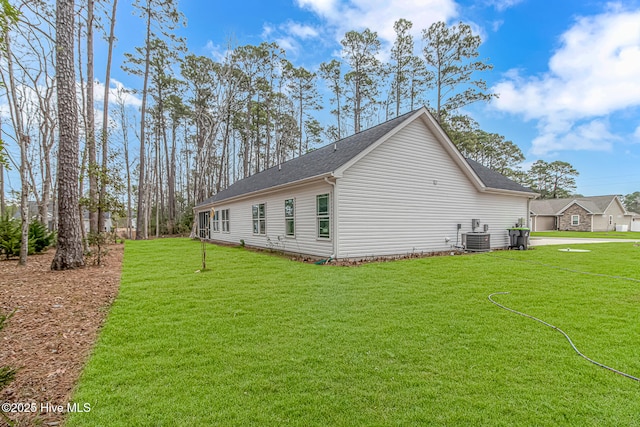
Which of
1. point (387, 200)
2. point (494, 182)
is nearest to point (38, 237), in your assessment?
point (387, 200)

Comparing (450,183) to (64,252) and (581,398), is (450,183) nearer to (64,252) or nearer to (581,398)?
(581,398)

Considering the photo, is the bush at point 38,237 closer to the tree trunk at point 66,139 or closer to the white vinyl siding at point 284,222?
the tree trunk at point 66,139

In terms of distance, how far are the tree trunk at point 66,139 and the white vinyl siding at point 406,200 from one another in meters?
6.78

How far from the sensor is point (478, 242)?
10875 millimetres

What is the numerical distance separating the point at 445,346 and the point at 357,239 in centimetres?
574

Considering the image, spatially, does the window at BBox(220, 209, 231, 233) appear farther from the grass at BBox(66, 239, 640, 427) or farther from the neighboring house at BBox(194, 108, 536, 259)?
the grass at BBox(66, 239, 640, 427)

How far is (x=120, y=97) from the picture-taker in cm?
1989

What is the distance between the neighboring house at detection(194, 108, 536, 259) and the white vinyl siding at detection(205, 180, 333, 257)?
3cm

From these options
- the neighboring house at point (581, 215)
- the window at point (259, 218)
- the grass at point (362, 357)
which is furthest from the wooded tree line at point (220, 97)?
the neighboring house at point (581, 215)

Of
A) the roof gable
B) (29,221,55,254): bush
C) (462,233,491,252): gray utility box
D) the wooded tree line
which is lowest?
(462,233,491,252): gray utility box

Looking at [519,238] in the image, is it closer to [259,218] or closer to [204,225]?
[259,218]

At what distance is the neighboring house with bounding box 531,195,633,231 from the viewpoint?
30.1 metres

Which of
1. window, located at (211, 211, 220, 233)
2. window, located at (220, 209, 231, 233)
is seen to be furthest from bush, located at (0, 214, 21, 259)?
window, located at (211, 211, 220, 233)

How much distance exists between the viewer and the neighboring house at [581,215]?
30.1 m
